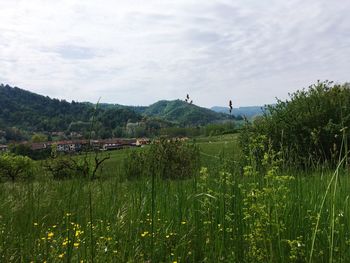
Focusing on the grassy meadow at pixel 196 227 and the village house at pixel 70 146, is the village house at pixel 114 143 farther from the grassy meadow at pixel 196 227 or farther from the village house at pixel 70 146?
the grassy meadow at pixel 196 227

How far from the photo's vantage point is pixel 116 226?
10.6ft

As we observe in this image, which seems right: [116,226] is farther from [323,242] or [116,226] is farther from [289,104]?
[289,104]

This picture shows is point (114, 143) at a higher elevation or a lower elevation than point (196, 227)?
higher

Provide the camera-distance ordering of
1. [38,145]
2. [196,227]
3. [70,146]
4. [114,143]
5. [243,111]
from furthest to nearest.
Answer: [243,111], [38,145], [196,227], [70,146], [114,143]

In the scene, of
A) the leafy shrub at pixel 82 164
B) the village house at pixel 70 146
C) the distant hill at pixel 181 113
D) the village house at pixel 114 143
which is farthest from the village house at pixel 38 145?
the distant hill at pixel 181 113

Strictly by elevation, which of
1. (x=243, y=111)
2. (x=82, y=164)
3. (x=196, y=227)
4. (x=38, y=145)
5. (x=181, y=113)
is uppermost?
(x=243, y=111)

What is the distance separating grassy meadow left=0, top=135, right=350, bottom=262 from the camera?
8.49ft

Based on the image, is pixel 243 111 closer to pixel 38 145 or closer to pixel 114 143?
pixel 38 145

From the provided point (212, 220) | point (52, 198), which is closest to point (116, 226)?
point (212, 220)

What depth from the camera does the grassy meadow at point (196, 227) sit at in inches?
102

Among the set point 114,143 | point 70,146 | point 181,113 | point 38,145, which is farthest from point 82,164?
point 181,113

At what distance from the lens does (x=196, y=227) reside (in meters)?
3.31

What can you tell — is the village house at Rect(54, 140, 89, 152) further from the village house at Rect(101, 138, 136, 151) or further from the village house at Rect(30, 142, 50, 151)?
the village house at Rect(30, 142, 50, 151)

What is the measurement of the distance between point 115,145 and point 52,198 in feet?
6.75
